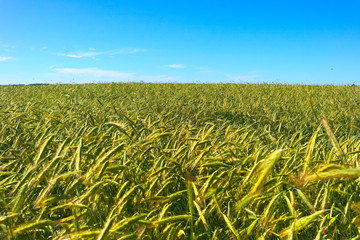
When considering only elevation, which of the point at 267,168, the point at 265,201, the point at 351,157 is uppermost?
the point at 267,168

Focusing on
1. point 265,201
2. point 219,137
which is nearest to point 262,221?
point 265,201

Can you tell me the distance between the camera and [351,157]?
2.15 meters

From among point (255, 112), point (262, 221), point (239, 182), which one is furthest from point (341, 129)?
point (262, 221)

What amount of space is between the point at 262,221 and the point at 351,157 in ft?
3.95

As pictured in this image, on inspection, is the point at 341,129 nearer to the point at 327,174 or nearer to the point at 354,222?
the point at 354,222

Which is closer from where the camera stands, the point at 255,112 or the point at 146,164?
the point at 146,164

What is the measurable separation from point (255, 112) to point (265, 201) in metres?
4.48

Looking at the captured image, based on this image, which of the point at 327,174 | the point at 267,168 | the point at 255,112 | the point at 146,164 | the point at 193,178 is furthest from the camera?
the point at 255,112

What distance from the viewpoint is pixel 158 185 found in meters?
1.78

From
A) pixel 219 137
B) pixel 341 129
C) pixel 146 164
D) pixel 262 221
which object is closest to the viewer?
pixel 262 221

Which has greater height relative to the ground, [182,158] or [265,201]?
[182,158]

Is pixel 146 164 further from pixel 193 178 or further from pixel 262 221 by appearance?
pixel 262 221

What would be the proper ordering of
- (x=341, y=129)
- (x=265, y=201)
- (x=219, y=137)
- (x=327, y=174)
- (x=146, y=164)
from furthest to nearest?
(x=341, y=129) < (x=219, y=137) < (x=146, y=164) < (x=265, y=201) < (x=327, y=174)

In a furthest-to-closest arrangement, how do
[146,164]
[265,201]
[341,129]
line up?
[341,129] → [146,164] → [265,201]
